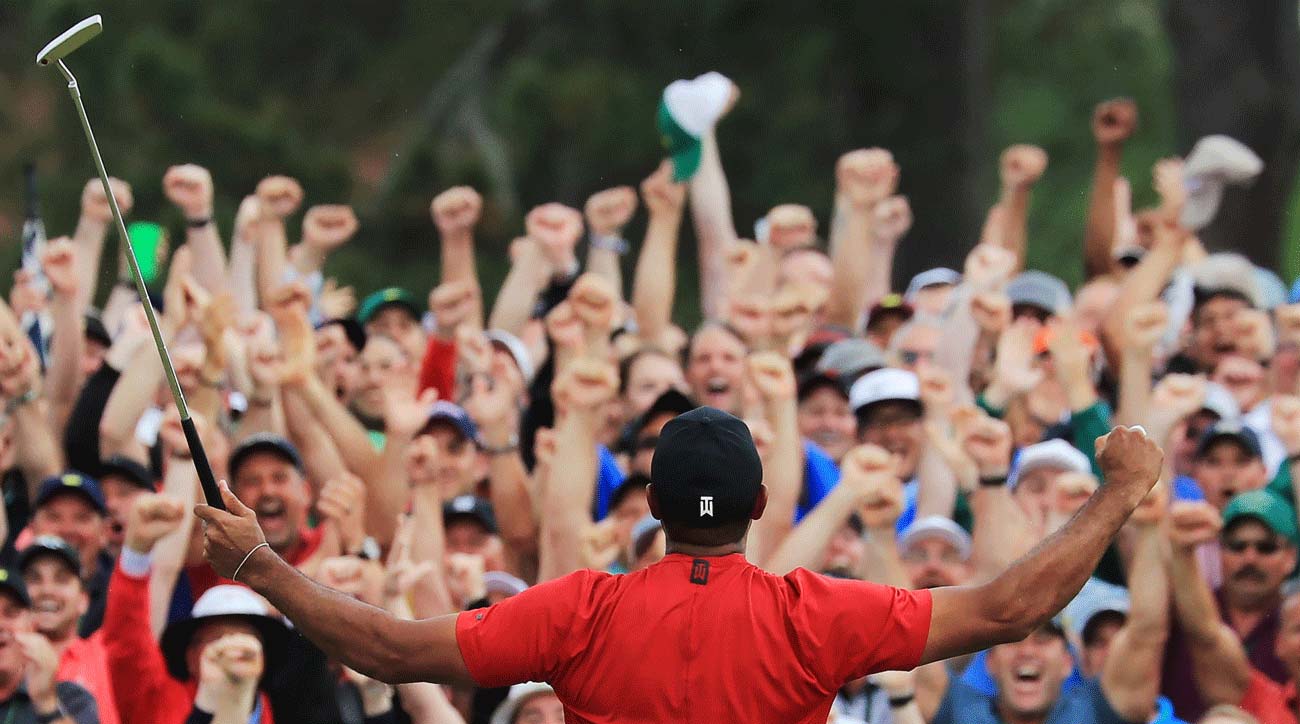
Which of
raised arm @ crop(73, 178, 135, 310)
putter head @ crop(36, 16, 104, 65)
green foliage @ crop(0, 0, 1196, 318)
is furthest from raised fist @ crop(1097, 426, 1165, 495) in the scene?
green foliage @ crop(0, 0, 1196, 318)

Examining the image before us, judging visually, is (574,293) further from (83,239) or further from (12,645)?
(12,645)

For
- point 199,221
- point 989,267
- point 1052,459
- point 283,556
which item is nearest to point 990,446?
point 1052,459

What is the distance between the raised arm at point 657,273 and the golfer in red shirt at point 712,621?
17.3 ft

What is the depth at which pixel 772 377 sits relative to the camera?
799 cm

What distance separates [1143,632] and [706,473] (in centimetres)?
280

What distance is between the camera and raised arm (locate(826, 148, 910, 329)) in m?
10.1

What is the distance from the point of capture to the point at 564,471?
788 cm

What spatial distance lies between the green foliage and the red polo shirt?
38.1 ft

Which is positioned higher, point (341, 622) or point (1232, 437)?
point (1232, 437)

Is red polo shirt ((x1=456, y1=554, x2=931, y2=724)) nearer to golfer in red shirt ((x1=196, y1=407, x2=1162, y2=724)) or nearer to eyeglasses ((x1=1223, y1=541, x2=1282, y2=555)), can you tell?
golfer in red shirt ((x1=196, y1=407, x2=1162, y2=724))

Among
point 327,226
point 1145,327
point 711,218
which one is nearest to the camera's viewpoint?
point 1145,327

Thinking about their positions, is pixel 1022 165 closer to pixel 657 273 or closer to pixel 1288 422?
pixel 657 273

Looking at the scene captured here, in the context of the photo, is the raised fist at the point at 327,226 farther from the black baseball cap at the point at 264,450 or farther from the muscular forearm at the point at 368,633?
the muscular forearm at the point at 368,633

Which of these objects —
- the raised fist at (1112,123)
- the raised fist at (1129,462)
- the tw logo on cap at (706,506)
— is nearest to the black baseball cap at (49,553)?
the tw logo on cap at (706,506)
